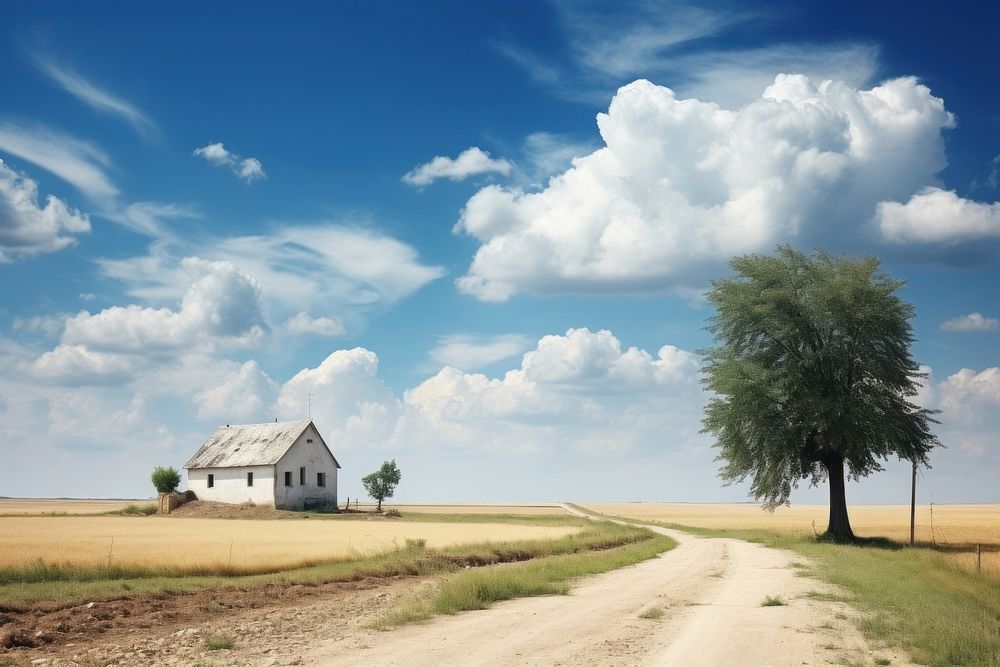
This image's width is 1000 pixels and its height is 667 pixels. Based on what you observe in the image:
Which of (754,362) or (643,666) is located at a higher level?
(754,362)

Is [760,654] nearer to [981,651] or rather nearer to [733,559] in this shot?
[981,651]

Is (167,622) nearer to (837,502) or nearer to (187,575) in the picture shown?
(187,575)

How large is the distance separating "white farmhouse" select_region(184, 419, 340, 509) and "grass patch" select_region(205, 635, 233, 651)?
204 ft

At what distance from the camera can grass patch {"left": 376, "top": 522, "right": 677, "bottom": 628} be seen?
18031 mm

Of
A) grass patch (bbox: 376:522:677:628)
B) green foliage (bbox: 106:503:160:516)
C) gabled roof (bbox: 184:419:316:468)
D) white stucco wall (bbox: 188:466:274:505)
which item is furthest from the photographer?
green foliage (bbox: 106:503:160:516)

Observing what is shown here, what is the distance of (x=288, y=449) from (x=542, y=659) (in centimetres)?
6682

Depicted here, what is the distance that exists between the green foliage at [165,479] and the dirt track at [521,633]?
2665 inches

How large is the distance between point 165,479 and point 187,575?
6366 centimetres

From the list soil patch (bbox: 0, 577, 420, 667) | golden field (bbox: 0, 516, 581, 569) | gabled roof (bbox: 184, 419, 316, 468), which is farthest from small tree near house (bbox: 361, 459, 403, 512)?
soil patch (bbox: 0, 577, 420, 667)

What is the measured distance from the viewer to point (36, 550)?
29797 mm

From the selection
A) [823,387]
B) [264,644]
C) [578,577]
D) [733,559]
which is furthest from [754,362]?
[264,644]

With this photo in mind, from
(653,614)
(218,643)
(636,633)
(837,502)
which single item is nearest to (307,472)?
(837,502)

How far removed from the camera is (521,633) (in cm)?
1514

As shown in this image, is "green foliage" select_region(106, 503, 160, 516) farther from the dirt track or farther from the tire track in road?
the tire track in road
